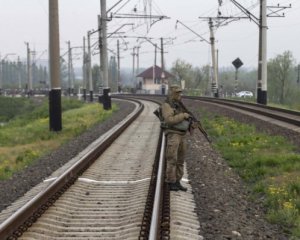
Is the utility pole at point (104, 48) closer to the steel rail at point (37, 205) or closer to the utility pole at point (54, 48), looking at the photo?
the utility pole at point (54, 48)

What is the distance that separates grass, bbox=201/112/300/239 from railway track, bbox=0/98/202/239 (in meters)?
1.32

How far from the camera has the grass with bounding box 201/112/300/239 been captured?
824cm

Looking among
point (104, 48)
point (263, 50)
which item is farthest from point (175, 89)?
point (263, 50)

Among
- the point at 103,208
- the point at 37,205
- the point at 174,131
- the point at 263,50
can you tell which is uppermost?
the point at 263,50

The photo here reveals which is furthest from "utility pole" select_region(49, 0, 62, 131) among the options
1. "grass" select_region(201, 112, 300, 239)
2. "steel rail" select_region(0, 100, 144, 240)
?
"steel rail" select_region(0, 100, 144, 240)

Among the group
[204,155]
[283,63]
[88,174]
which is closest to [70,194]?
[88,174]

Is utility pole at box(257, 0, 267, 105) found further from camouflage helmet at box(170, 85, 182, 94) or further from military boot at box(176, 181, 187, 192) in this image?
camouflage helmet at box(170, 85, 182, 94)

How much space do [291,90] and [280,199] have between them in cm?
10176

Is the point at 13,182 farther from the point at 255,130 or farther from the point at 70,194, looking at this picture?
the point at 255,130

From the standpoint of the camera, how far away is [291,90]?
4220 inches

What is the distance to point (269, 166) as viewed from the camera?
40.7 ft

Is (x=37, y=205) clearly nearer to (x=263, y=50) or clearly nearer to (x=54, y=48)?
(x=54, y=48)

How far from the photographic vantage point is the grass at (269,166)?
8.24 meters

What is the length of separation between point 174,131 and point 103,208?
6.03 ft
